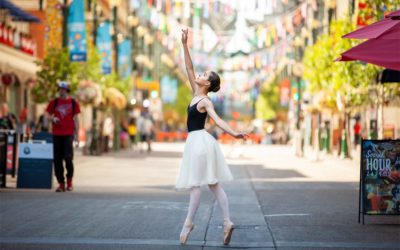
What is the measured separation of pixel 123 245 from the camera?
10.1 m

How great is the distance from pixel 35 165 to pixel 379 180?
25.8 ft

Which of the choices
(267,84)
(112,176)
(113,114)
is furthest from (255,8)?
(267,84)

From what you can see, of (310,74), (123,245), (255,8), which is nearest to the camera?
(123,245)

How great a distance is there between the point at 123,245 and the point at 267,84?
114619 millimetres

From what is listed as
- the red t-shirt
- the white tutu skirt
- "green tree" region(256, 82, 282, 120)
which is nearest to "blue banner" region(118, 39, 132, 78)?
the red t-shirt

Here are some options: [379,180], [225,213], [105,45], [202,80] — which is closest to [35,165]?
[379,180]

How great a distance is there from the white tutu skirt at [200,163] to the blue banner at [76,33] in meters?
26.0

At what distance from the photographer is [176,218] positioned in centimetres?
1318

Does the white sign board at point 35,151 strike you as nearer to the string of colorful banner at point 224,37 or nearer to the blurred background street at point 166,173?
the blurred background street at point 166,173

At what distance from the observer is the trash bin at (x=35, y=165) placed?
60.7ft

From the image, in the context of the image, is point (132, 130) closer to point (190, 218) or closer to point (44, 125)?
point (44, 125)

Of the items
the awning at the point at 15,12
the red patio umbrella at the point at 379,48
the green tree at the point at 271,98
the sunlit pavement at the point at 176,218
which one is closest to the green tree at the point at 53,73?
the awning at the point at 15,12

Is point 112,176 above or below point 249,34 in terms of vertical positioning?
below

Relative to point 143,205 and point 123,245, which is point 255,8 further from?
point 123,245
